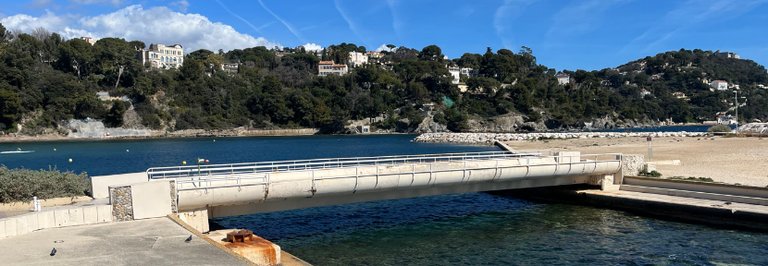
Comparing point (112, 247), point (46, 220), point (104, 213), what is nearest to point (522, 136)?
point (104, 213)

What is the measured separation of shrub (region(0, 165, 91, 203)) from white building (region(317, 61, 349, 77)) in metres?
175

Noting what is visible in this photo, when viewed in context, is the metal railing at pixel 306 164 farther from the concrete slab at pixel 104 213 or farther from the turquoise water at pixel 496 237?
the concrete slab at pixel 104 213

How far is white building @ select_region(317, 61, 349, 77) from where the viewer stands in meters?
193

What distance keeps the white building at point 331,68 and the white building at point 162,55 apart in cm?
5482

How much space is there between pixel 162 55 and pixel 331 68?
64844mm

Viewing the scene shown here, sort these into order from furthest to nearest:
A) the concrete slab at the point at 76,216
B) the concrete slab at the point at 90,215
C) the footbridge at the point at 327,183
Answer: the footbridge at the point at 327,183 < the concrete slab at the point at 90,215 < the concrete slab at the point at 76,216

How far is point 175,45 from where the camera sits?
7638 inches

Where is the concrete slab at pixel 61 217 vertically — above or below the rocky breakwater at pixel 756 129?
below

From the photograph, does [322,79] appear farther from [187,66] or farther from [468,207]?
[468,207]

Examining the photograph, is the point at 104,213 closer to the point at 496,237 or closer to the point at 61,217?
the point at 61,217

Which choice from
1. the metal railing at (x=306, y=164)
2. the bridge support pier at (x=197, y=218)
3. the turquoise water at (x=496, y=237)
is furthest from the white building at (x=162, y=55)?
the bridge support pier at (x=197, y=218)

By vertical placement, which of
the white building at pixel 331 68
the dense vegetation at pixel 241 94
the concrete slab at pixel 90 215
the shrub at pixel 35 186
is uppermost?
the white building at pixel 331 68

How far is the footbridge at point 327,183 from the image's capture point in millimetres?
16297

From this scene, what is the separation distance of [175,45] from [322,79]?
227 feet
